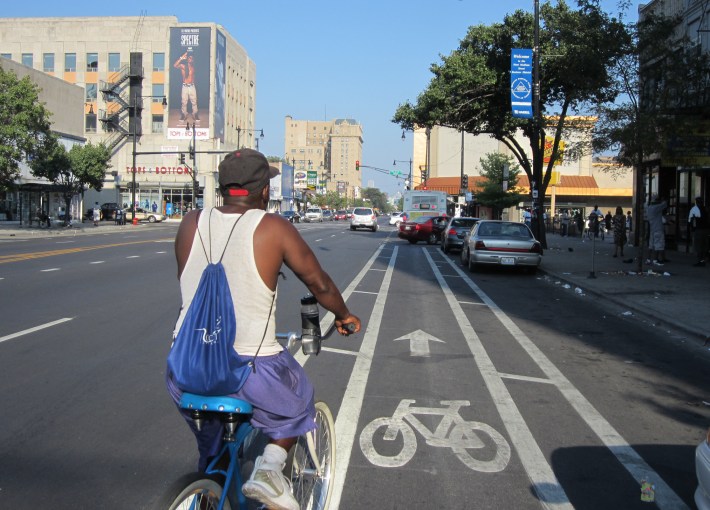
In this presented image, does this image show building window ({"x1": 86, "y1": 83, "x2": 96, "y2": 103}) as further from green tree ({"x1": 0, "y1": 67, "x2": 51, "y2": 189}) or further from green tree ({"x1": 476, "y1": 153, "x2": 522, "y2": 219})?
green tree ({"x1": 476, "y1": 153, "x2": 522, "y2": 219})

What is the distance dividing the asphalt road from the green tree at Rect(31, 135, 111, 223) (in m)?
32.9

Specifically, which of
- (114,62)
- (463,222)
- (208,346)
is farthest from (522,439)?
(114,62)

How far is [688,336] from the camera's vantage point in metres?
10.0

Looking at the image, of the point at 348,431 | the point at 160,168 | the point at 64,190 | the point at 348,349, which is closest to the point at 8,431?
the point at 348,431

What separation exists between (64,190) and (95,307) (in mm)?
36758

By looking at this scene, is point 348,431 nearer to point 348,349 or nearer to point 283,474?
point 283,474

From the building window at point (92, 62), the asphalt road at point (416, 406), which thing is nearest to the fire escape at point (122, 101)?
the building window at point (92, 62)

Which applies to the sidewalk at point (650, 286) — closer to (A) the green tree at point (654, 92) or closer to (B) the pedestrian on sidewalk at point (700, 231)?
(B) the pedestrian on sidewalk at point (700, 231)

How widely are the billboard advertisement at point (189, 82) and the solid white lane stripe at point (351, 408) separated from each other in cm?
6782

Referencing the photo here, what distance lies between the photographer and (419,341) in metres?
9.18

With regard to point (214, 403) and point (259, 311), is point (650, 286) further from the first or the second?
point (214, 403)

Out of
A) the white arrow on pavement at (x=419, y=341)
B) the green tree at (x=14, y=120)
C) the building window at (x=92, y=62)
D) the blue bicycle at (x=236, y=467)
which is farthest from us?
the building window at (x=92, y=62)

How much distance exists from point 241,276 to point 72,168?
150ft

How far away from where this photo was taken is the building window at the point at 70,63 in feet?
249
